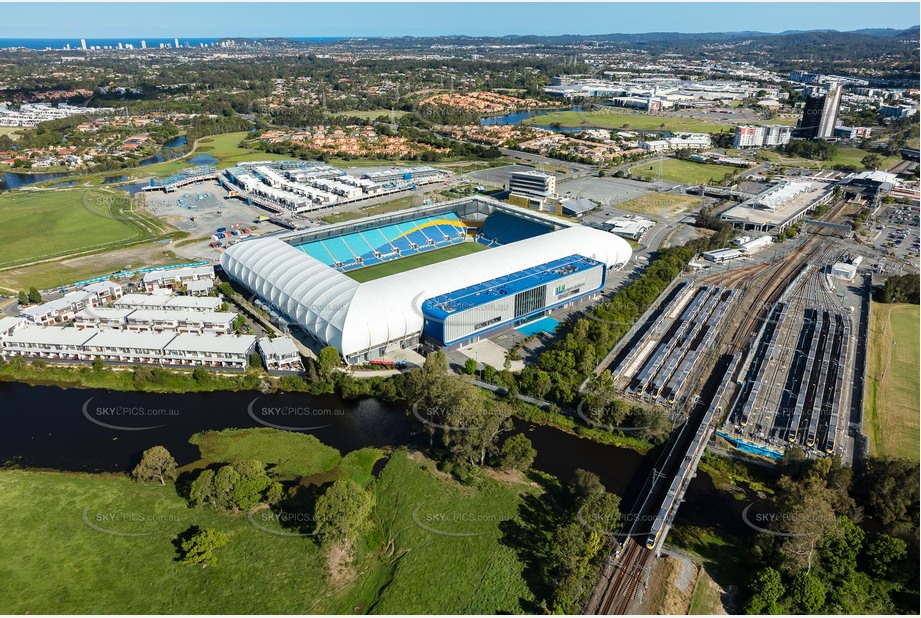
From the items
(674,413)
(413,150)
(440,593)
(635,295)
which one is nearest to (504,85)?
(413,150)

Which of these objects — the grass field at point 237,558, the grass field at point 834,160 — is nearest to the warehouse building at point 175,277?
the grass field at point 237,558

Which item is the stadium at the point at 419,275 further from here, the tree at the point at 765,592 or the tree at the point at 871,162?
the tree at the point at 871,162

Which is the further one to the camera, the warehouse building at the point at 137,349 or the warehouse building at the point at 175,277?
the warehouse building at the point at 175,277

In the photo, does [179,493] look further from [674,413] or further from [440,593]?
[674,413]

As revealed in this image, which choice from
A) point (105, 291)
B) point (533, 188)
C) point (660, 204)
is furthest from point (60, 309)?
point (660, 204)

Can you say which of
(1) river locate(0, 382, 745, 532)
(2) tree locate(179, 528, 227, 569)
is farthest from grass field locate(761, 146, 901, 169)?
(2) tree locate(179, 528, 227, 569)

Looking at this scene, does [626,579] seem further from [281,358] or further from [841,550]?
[281,358]

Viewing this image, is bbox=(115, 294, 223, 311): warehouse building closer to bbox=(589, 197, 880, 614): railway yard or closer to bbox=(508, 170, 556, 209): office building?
bbox=(589, 197, 880, 614): railway yard
